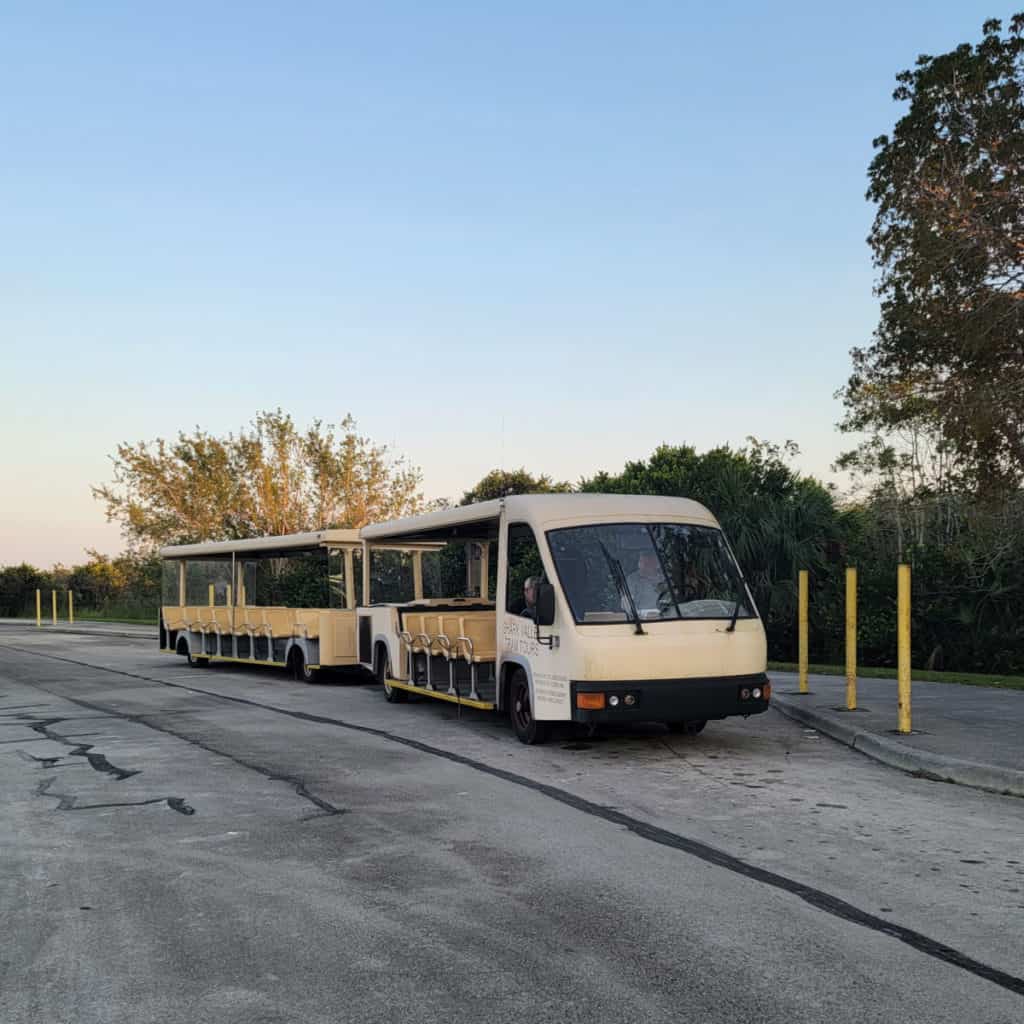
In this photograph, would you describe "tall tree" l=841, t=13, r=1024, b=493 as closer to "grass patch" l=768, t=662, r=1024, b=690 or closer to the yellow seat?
"grass patch" l=768, t=662, r=1024, b=690

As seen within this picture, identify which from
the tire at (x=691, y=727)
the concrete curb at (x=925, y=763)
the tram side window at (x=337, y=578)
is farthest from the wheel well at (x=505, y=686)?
the tram side window at (x=337, y=578)

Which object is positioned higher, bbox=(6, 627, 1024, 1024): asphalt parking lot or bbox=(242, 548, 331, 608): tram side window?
bbox=(242, 548, 331, 608): tram side window

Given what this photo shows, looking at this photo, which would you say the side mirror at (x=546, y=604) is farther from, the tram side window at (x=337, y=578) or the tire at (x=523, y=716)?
the tram side window at (x=337, y=578)

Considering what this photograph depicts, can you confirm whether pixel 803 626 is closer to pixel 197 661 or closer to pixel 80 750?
pixel 80 750

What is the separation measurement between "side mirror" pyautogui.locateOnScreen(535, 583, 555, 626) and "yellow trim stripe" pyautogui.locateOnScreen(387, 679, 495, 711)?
2095mm

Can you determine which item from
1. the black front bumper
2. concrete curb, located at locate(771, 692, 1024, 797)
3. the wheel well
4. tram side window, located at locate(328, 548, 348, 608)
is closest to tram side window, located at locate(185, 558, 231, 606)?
tram side window, located at locate(328, 548, 348, 608)

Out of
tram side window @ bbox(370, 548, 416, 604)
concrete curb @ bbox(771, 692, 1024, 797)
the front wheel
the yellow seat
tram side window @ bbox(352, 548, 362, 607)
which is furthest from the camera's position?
the front wheel

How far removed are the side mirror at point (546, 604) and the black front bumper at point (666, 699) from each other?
0.68 meters

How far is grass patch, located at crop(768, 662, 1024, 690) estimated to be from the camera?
16.5 meters

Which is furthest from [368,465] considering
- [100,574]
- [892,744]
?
[892,744]

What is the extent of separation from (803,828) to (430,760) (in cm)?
404

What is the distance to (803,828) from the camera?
7.53 m

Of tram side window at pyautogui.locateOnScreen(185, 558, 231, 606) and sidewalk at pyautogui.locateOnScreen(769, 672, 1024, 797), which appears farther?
tram side window at pyautogui.locateOnScreen(185, 558, 231, 606)

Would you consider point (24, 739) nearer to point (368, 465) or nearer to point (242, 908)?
point (242, 908)
